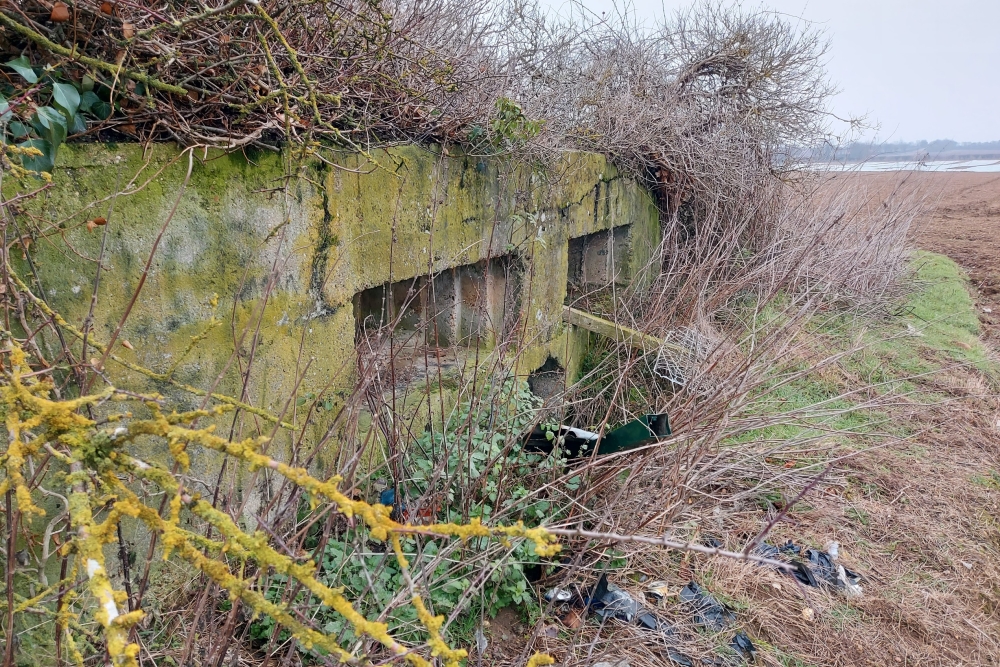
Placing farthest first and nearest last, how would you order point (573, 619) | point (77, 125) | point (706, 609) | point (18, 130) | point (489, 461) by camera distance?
point (706, 609) → point (573, 619) → point (489, 461) → point (77, 125) → point (18, 130)

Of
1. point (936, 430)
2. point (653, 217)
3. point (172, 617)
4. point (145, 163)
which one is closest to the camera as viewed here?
point (145, 163)

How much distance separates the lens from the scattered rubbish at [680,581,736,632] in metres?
2.64

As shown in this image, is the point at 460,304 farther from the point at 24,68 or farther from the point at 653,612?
the point at 24,68

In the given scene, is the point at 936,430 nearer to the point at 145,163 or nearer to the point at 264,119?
the point at 264,119

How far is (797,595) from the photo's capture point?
299 cm

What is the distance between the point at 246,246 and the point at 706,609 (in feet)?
7.97

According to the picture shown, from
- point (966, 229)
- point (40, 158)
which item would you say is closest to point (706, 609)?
point (40, 158)

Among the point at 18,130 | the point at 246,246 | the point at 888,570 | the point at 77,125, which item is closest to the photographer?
the point at 18,130

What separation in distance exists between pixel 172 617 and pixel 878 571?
10.8ft

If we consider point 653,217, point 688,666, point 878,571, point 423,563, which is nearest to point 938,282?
point 653,217

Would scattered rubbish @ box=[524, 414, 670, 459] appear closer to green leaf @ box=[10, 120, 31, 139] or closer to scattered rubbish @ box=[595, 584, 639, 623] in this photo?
scattered rubbish @ box=[595, 584, 639, 623]

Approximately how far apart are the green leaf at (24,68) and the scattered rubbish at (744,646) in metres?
3.13

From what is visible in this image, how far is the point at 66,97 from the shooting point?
164cm

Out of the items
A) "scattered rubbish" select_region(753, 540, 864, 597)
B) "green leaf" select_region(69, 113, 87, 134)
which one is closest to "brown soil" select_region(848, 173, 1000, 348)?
"scattered rubbish" select_region(753, 540, 864, 597)
